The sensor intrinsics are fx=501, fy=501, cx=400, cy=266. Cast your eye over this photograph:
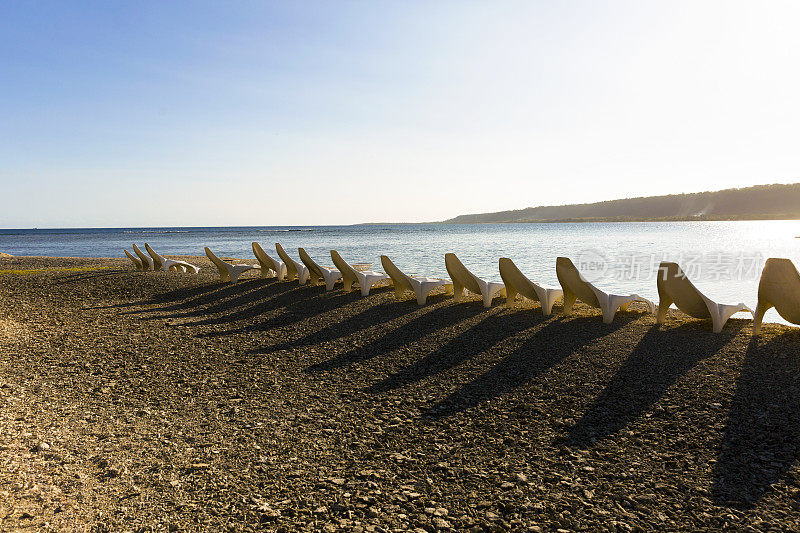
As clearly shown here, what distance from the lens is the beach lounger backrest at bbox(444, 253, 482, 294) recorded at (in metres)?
7.39

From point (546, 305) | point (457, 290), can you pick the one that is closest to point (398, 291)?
point (457, 290)

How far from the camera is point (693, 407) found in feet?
11.1

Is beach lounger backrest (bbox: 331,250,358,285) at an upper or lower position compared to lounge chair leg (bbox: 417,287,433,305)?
upper

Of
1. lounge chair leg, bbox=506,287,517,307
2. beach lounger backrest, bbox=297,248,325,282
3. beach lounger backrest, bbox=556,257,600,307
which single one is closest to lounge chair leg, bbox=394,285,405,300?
lounge chair leg, bbox=506,287,517,307

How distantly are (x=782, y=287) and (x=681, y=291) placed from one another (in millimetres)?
892

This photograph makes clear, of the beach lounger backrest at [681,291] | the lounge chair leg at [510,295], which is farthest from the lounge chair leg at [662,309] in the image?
the lounge chair leg at [510,295]

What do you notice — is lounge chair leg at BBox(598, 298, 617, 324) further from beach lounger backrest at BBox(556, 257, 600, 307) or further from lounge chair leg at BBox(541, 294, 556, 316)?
lounge chair leg at BBox(541, 294, 556, 316)

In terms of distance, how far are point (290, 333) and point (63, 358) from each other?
2.21 meters

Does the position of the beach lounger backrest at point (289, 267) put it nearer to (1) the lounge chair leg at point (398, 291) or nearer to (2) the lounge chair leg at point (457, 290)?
(1) the lounge chair leg at point (398, 291)

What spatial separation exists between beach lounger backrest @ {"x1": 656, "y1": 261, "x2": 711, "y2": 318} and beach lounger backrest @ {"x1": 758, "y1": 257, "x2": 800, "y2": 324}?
0.56 m

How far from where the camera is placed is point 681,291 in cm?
555

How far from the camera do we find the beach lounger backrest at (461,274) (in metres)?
7.39

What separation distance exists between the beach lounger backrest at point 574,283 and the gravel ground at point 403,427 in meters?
0.40

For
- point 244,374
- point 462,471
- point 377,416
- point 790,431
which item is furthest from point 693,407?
point 244,374
